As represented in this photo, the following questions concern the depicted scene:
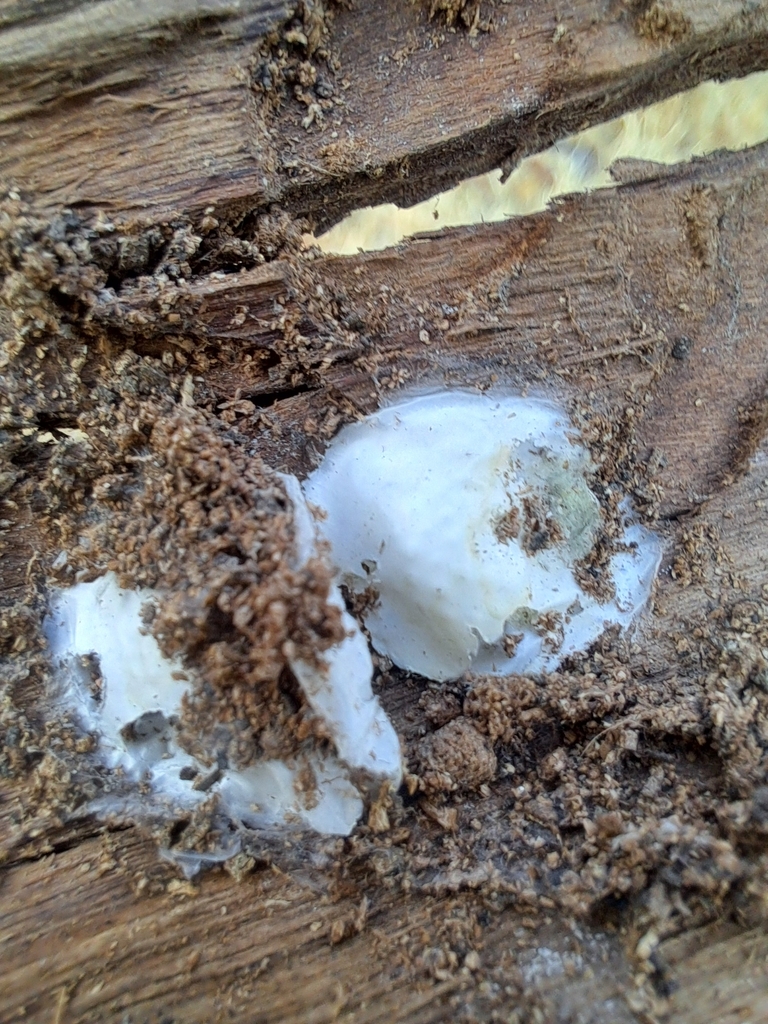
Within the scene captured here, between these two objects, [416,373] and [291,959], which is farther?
[416,373]

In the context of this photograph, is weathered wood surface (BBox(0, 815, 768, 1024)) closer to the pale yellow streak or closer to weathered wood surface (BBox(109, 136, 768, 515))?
weathered wood surface (BBox(109, 136, 768, 515))

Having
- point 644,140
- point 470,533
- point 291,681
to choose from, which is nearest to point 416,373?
point 470,533

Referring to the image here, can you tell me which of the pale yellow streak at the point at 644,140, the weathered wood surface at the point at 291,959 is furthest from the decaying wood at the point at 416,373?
the pale yellow streak at the point at 644,140

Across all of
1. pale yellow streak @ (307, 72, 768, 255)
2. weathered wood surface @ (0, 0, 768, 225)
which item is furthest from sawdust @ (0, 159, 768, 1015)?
pale yellow streak @ (307, 72, 768, 255)

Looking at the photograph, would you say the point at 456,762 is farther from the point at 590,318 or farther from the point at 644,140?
the point at 644,140

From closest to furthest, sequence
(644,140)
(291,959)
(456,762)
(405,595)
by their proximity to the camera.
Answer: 1. (291,959)
2. (456,762)
3. (405,595)
4. (644,140)

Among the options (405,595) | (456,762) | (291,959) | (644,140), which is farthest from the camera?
(644,140)
